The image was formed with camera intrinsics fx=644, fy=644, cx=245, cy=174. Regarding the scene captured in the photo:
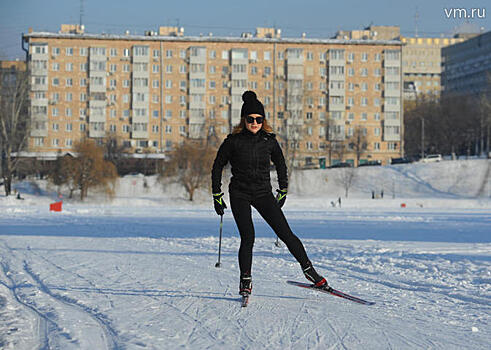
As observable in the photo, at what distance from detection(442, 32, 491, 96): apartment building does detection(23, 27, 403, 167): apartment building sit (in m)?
51.1

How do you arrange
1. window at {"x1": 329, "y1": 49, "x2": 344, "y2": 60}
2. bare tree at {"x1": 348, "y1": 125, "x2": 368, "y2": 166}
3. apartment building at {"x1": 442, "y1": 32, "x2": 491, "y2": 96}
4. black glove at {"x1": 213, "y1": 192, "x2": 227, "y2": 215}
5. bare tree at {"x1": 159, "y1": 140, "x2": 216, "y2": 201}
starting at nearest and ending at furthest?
1. black glove at {"x1": 213, "y1": 192, "x2": 227, "y2": 215}
2. bare tree at {"x1": 159, "y1": 140, "x2": 216, "y2": 201}
3. bare tree at {"x1": 348, "y1": 125, "x2": 368, "y2": 166}
4. window at {"x1": 329, "y1": 49, "x2": 344, "y2": 60}
5. apartment building at {"x1": 442, "y1": 32, "x2": 491, "y2": 96}

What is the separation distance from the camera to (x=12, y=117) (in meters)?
52.5

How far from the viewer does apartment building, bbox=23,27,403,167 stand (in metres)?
83.1

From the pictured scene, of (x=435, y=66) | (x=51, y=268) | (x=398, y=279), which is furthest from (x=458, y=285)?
(x=435, y=66)

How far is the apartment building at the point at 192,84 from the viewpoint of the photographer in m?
83.1

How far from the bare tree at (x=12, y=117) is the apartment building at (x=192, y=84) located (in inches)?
1087

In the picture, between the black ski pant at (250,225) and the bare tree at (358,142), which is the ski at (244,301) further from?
the bare tree at (358,142)

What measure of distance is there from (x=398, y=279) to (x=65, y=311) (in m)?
4.46

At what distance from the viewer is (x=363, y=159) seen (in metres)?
86.6

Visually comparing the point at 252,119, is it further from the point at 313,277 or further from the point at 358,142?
the point at 358,142

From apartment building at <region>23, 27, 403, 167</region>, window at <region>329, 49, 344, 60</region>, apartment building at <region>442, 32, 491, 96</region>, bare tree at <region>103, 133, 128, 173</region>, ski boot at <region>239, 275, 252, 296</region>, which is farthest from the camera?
apartment building at <region>442, 32, 491, 96</region>

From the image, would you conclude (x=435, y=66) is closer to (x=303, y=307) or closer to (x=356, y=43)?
(x=356, y=43)

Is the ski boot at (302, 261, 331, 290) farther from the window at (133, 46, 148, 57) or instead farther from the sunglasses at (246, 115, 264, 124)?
the window at (133, 46, 148, 57)

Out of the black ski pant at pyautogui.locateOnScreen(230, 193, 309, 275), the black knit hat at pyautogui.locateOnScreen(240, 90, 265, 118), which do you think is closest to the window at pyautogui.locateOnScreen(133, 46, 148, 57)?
the black knit hat at pyautogui.locateOnScreen(240, 90, 265, 118)
